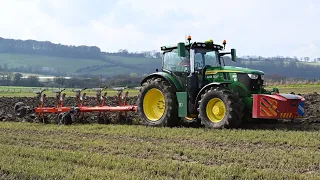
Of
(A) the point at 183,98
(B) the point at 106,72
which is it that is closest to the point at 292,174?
(A) the point at 183,98

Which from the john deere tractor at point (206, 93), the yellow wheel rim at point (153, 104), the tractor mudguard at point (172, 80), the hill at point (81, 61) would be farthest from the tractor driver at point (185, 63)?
the hill at point (81, 61)

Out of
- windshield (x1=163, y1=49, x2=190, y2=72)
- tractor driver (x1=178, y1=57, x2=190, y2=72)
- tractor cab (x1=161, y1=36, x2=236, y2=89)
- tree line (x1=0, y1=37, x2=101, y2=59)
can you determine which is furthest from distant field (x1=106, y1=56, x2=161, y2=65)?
tractor driver (x1=178, y1=57, x2=190, y2=72)

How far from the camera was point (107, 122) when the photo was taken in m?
14.0

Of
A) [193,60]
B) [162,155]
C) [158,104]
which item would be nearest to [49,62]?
[158,104]

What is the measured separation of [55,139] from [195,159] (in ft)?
12.4

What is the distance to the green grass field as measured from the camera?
6.11 m

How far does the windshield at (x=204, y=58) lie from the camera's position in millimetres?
12157

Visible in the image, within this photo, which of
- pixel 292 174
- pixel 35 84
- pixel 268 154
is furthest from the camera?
pixel 35 84

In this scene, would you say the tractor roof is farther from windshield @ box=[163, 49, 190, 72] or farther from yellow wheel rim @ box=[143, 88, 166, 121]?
yellow wheel rim @ box=[143, 88, 166, 121]

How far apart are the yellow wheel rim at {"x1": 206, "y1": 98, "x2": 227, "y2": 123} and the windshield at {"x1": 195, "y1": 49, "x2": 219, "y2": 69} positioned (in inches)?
52.6

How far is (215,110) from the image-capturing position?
11250 millimetres

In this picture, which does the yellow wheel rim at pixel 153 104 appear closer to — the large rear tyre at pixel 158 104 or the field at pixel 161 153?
the large rear tyre at pixel 158 104

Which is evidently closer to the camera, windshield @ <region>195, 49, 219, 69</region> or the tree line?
windshield @ <region>195, 49, 219, 69</region>

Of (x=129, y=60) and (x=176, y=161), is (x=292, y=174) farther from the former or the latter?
(x=129, y=60)
